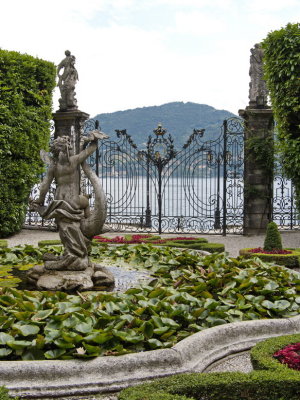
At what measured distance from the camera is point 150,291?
20.5ft

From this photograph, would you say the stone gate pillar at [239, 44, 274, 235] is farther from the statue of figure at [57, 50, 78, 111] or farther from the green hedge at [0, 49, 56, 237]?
the green hedge at [0, 49, 56, 237]

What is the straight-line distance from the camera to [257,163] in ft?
51.2

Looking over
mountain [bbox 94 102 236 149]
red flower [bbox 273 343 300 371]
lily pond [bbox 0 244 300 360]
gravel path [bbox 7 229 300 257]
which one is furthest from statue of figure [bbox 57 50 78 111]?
red flower [bbox 273 343 300 371]

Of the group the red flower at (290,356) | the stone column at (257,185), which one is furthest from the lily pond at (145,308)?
the stone column at (257,185)

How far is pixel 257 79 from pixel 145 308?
38.8 feet

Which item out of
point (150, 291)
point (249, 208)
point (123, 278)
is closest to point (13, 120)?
point (249, 208)

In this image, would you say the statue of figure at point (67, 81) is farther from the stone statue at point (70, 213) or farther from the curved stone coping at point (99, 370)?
the curved stone coping at point (99, 370)

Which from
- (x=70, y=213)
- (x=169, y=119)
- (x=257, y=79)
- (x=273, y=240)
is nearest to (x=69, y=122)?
(x=257, y=79)

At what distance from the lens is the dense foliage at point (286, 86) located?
12352mm

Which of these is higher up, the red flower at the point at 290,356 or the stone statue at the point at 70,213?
the stone statue at the point at 70,213

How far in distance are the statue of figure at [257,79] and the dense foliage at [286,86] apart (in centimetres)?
249

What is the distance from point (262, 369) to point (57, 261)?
138 inches

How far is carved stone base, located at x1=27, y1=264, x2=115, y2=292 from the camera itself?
260 inches

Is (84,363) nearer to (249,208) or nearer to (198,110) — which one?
(249,208)
